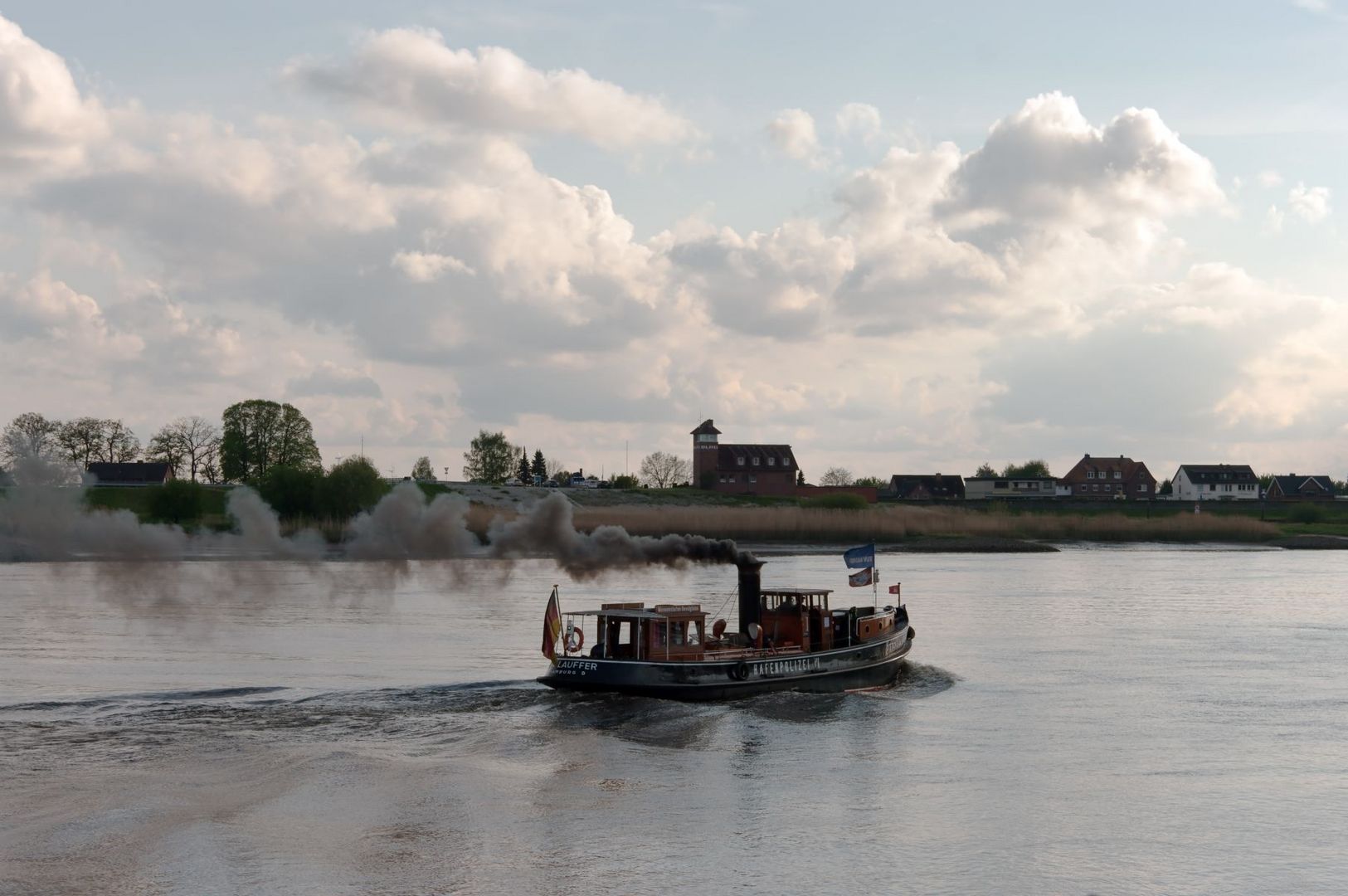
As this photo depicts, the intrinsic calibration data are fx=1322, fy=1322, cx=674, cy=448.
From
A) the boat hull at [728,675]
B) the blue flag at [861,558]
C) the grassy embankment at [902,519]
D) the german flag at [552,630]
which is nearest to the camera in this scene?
the boat hull at [728,675]

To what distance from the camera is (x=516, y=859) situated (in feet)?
86.6

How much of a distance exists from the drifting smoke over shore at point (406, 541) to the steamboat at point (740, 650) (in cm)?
390

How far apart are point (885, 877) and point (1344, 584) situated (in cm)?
7990

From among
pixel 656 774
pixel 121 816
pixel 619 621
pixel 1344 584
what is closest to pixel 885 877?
pixel 656 774

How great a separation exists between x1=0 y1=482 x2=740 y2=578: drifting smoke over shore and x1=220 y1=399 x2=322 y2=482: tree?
379 ft

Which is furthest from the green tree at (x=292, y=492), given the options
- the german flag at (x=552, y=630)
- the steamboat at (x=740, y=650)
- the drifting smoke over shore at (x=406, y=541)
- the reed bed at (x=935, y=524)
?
the german flag at (x=552, y=630)

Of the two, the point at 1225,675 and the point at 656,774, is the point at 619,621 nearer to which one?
the point at 656,774

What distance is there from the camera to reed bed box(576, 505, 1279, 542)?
4924 inches

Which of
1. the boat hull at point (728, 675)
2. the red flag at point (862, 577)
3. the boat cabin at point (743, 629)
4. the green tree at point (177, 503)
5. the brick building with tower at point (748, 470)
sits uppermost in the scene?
the brick building with tower at point (748, 470)

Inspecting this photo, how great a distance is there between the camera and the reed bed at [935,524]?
125062 mm

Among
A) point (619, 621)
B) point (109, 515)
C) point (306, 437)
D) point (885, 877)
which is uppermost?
point (306, 437)

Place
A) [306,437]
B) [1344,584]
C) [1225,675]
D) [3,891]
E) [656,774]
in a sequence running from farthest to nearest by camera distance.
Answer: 1. [306,437]
2. [1344,584]
3. [1225,675]
4. [656,774]
5. [3,891]

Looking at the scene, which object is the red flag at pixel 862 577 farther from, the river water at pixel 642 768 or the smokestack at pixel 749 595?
the river water at pixel 642 768

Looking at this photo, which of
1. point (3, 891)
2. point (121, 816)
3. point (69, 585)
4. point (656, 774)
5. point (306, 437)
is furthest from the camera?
point (306, 437)
